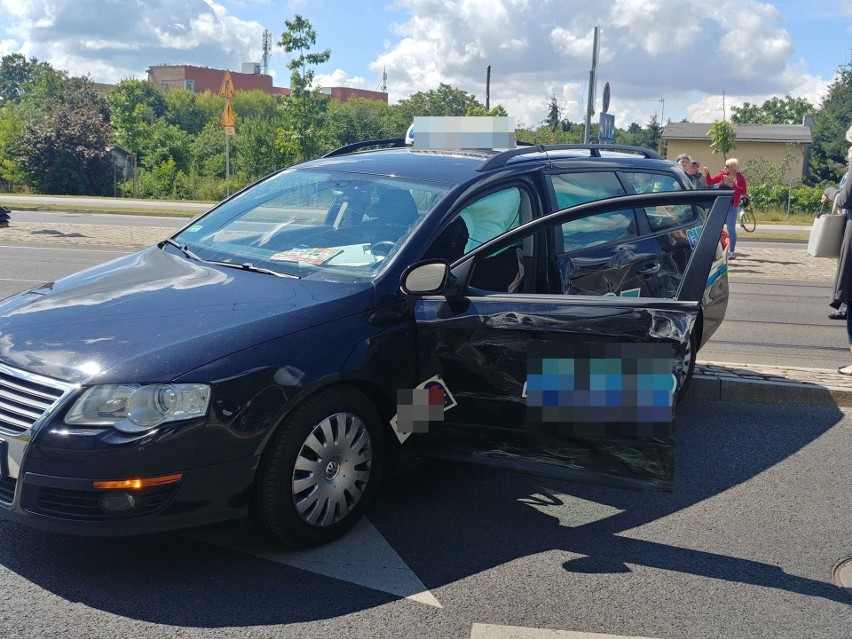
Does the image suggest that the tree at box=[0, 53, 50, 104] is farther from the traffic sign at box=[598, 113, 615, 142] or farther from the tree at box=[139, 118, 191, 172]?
the traffic sign at box=[598, 113, 615, 142]

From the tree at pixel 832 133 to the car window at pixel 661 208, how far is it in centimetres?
6644

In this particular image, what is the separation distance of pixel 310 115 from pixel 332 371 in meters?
28.9

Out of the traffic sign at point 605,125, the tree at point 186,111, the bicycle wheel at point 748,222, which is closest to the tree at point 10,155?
the bicycle wheel at point 748,222

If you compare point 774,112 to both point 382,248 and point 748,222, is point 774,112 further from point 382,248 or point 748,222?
point 382,248

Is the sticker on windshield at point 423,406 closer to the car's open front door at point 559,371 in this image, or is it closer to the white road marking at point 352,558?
the car's open front door at point 559,371

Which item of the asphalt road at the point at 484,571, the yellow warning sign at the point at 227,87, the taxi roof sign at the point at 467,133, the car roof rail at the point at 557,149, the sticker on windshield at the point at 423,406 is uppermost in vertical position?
the yellow warning sign at the point at 227,87

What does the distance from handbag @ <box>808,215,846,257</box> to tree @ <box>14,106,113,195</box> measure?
144ft

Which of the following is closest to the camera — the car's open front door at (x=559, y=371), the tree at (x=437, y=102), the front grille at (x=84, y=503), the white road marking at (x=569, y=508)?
the front grille at (x=84, y=503)

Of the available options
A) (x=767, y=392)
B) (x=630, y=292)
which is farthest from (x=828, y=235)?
(x=630, y=292)

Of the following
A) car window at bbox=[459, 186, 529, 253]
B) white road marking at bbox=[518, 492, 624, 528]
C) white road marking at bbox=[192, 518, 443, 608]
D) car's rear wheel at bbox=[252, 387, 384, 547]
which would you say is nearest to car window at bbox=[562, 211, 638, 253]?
car window at bbox=[459, 186, 529, 253]

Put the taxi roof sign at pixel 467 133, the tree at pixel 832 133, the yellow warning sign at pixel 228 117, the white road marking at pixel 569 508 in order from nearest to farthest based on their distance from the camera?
the white road marking at pixel 569 508 → the taxi roof sign at pixel 467 133 → the yellow warning sign at pixel 228 117 → the tree at pixel 832 133

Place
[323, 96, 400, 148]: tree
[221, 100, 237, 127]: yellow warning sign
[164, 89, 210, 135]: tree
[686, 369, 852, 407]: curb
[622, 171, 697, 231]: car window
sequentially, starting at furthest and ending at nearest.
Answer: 1. [164, 89, 210, 135]: tree
2. [323, 96, 400, 148]: tree
3. [221, 100, 237, 127]: yellow warning sign
4. [686, 369, 852, 407]: curb
5. [622, 171, 697, 231]: car window

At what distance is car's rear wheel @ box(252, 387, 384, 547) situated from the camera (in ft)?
11.7

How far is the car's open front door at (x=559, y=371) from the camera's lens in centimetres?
381
